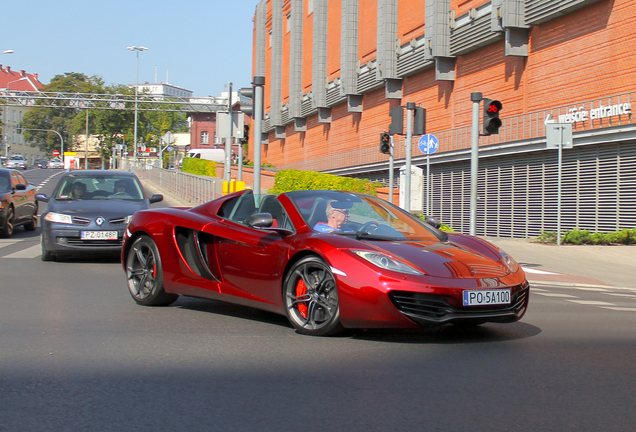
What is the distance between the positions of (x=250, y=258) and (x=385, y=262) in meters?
1.42

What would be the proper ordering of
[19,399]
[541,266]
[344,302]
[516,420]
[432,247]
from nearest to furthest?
1. [516,420]
2. [19,399]
3. [344,302]
4. [432,247]
5. [541,266]

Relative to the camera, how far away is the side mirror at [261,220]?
6547mm

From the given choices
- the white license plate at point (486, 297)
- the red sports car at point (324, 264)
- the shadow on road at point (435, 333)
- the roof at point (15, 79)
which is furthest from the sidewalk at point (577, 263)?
the roof at point (15, 79)

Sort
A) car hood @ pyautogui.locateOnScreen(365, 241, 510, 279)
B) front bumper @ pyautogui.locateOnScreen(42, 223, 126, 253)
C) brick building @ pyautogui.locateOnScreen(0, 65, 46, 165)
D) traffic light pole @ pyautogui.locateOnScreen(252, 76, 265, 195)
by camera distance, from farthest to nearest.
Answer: brick building @ pyautogui.locateOnScreen(0, 65, 46, 165) → traffic light pole @ pyautogui.locateOnScreen(252, 76, 265, 195) → front bumper @ pyautogui.locateOnScreen(42, 223, 126, 253) → car hood @ pyautogui.locateOnScreen(365, 241, 510, 279)

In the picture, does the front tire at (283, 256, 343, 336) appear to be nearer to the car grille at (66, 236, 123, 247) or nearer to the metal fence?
the car grille at (66, 236, 123, 247)

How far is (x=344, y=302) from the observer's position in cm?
600

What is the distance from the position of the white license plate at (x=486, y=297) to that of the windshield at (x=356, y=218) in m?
0.97

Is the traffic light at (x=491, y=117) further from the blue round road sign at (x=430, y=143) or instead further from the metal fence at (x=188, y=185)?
the metal fence at (x=188, y=185)

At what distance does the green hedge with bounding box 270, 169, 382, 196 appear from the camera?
28516 millimetres

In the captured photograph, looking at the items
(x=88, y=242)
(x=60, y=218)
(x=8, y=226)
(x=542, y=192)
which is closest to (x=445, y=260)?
(x=88, y=242)

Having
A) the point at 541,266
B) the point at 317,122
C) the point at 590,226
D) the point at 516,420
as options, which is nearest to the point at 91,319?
the point at 516,420

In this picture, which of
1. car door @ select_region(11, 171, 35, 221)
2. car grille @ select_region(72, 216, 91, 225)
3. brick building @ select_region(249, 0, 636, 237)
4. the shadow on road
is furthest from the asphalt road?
brick building @ select_region(249, 0, 636, 237)

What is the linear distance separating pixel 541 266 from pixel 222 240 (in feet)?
29.1

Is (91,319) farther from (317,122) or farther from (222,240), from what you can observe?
(317,122)
